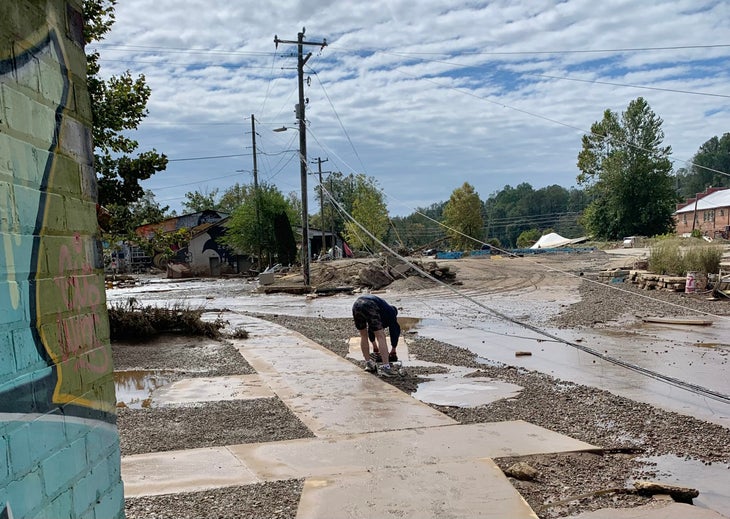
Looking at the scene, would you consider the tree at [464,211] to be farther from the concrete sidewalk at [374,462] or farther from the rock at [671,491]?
the rock at [671,491]

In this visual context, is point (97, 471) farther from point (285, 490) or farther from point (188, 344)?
point (188, 344)

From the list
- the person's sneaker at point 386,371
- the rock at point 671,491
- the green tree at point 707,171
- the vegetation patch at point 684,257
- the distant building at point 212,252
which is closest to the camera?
the rock at point 671,491

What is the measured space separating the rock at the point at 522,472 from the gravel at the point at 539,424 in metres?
0.06

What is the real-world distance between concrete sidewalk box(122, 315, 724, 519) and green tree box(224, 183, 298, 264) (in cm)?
3757

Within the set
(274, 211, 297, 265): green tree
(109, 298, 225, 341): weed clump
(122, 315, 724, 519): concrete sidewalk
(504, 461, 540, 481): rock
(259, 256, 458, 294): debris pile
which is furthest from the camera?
(274, 211, 297, 265): green tree

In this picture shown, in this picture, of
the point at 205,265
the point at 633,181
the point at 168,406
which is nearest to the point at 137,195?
the point at 168,406

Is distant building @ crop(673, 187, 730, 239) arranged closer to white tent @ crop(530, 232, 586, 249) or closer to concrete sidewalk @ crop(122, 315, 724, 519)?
white tent @ crop(530, 232, 586, 249)

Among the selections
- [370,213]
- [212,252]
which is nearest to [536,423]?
[212,252]

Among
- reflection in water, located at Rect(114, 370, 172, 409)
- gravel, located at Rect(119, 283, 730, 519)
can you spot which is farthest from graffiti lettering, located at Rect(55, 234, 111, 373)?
reflection in water, located at Rect(114, 370, 172, 409)

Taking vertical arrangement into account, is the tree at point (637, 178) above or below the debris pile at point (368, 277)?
above

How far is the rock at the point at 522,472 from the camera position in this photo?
4441 mm

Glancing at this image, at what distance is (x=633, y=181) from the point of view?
2356 inches

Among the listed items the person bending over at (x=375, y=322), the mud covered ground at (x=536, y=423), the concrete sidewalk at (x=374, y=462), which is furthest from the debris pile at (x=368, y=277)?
the concrete sidewalk at (x=374, y=462)

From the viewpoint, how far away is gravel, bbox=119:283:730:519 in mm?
4055
